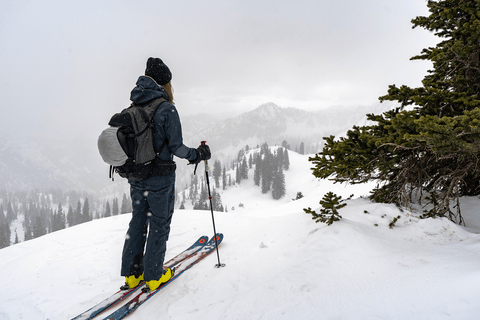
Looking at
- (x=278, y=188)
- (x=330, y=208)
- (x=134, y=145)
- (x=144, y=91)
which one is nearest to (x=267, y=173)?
(x=278, y=188)

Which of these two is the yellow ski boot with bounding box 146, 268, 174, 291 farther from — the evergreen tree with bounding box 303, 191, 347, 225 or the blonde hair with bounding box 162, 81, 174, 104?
the blonde hair with bounding box 162, 81, 174, 104

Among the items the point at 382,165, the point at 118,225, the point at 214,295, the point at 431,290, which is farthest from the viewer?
the point at 118,225

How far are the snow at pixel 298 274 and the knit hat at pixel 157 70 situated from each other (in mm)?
3432

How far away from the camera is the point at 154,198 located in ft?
11.2

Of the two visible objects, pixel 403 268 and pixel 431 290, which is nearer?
pixel 431 290

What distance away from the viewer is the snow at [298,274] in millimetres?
2391

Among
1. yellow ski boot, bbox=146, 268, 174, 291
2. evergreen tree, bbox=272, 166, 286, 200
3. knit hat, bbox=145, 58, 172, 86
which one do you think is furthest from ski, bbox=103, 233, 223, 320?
evergreen tree, bbox=272, 166, 286, 200

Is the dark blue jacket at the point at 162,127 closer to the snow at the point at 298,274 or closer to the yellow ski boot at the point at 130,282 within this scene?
the yellow ski boot at the point at 130,282

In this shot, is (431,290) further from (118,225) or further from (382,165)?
(118,225)

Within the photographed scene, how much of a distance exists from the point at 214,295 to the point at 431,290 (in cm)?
265

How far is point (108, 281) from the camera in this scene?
13.7 ft

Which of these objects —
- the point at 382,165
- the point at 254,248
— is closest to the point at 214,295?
the point at 254,248

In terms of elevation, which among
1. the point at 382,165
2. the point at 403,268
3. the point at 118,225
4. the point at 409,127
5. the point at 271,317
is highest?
the point at 409,127

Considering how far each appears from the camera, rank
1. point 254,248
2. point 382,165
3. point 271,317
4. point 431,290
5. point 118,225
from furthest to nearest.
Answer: point 118,225 → point 254,248 → point 382,165 → point 271,317 → point 431,290
